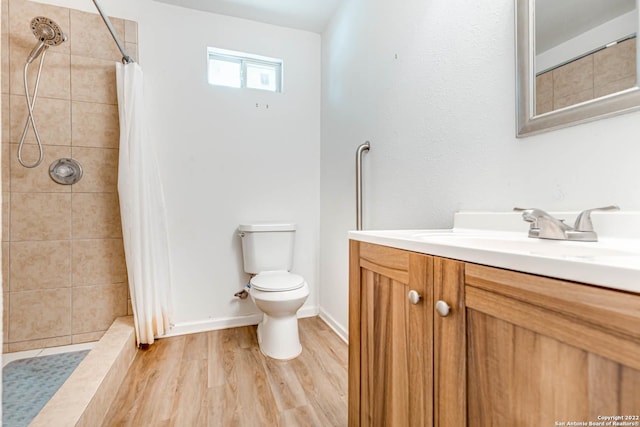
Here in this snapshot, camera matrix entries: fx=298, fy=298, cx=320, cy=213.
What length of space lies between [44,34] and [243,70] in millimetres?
1170

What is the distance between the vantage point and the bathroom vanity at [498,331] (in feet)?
1.33

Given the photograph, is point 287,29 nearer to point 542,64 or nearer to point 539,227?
point 542,64

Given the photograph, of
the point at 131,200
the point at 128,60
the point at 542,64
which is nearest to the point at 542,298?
the point at 542,64

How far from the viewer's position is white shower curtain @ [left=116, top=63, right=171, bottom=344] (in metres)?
1.84

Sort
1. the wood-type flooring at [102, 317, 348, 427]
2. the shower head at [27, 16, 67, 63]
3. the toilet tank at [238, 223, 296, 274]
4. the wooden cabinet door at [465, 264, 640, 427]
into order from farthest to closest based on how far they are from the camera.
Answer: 1. the toilet tank at [238, 223, 296, 274]
2. the shower head at [27, 16, 67, 63]
3. the wood-type flooring at [102, 317, 348, 427]
4. the wooden cabinet door at [465, 264, 640, 427]

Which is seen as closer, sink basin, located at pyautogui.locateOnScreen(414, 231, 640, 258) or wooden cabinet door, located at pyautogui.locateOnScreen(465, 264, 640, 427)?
wooden cabinet door, located at pyautogui.locateOnScreen(465, 264, 640, 427)

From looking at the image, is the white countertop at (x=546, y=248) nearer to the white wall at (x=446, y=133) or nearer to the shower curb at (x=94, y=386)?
the white wall at (x=446, y=133)

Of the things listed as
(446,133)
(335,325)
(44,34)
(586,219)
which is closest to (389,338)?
(586,219)

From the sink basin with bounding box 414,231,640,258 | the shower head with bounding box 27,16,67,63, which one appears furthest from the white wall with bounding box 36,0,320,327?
the sink basin with bounding box 414,231,640,258

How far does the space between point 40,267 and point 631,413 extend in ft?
8.58

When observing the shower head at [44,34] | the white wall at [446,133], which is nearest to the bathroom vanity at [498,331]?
the white wall at [446,133]

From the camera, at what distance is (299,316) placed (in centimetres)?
239

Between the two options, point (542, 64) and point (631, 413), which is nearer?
point (631, 413)

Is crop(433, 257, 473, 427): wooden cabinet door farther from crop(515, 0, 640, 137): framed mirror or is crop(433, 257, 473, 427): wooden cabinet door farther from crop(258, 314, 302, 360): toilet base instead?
crop(258, 314, 302, 360): toilet base
